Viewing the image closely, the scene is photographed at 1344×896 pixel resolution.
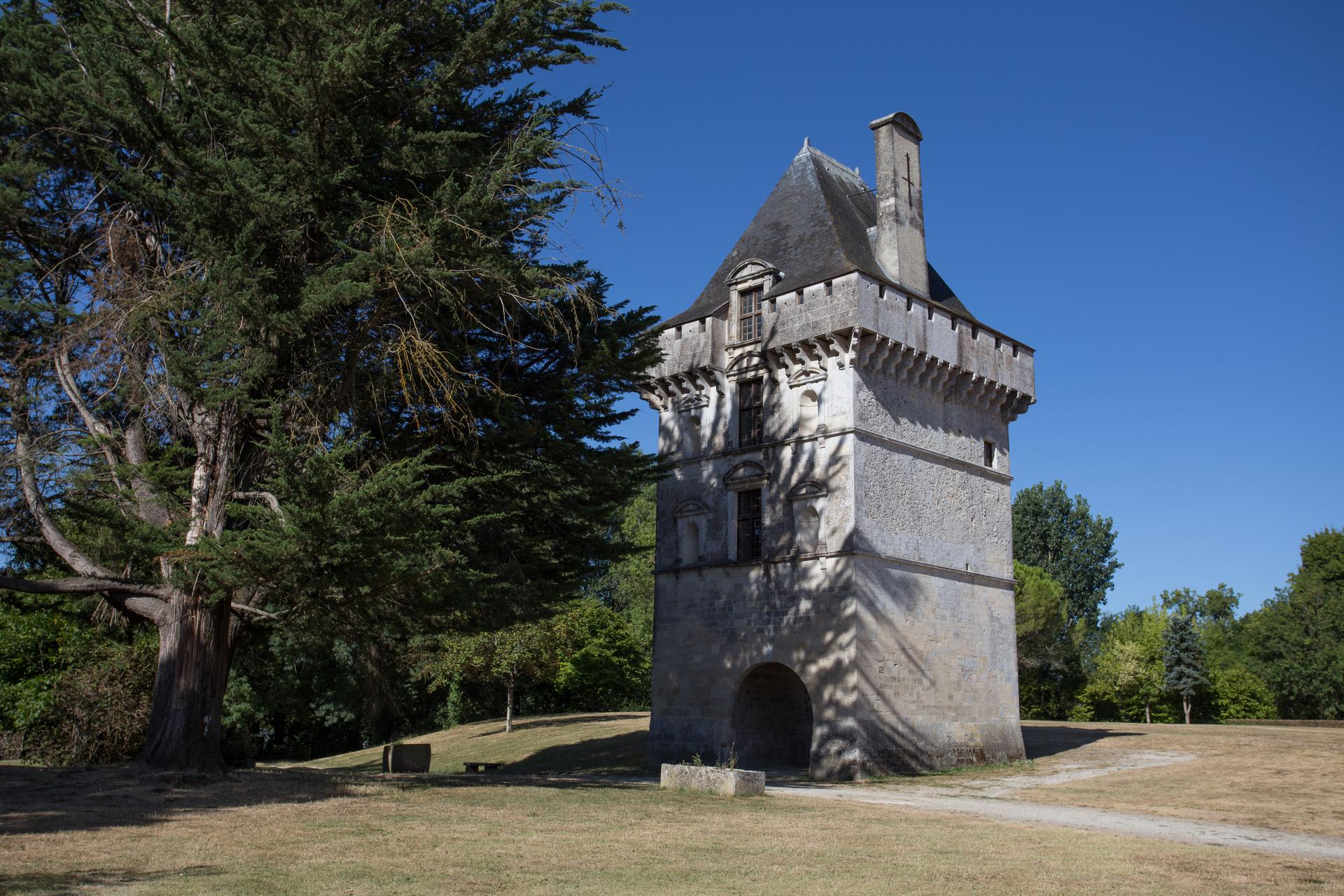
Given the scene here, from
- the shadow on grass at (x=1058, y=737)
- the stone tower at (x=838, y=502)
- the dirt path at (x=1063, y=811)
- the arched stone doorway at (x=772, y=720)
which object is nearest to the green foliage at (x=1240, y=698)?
the shadow on grass at (x=1058, y=737)

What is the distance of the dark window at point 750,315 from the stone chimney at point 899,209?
9.66 ft

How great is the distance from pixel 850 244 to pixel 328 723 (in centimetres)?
2797

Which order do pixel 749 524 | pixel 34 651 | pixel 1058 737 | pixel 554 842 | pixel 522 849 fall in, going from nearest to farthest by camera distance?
pixel 522 849
pixel 554 842
pixel 34 651
pixel 749 524
pixel 1058 737

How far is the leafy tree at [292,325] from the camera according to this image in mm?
11570

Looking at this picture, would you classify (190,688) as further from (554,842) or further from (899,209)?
(899,209)

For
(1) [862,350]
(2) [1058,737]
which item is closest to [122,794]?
(1) [862,350]

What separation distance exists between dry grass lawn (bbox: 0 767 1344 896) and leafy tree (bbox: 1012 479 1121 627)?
45864mm

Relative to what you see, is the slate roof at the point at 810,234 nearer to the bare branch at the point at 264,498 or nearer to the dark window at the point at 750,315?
the dark window at the point at 750,315

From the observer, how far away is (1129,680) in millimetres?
45094

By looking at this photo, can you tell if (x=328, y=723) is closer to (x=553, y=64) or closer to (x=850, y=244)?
(x=850, y=244)

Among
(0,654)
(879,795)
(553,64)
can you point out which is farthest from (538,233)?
(0,654)

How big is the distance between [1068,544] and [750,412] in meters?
39.1

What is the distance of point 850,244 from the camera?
22.4 meters

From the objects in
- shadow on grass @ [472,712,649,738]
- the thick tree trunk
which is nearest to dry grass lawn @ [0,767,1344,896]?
the thick tree trunk
